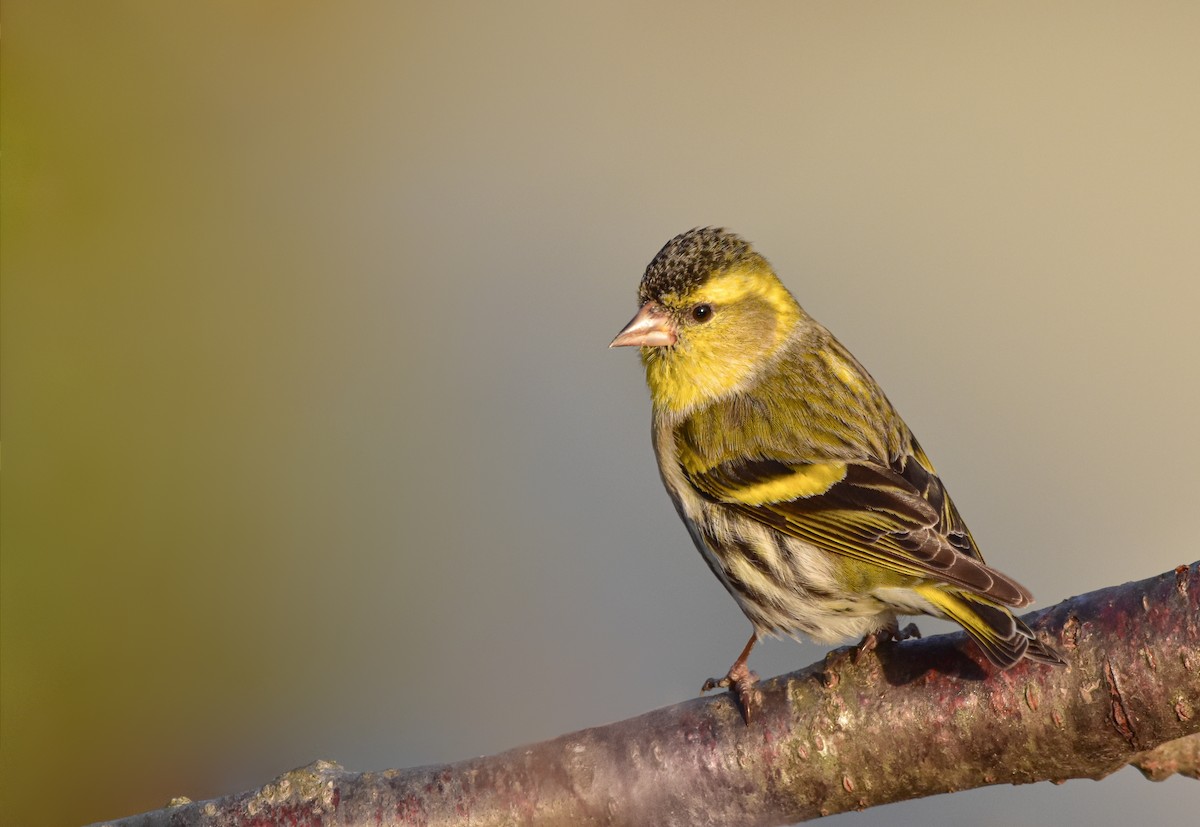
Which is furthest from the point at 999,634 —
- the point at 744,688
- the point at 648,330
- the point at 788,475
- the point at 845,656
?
the point at 648,330

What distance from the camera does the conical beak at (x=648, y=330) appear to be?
2578 mm

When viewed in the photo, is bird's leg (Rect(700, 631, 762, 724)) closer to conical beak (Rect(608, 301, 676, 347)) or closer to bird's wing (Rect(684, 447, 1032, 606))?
bird's wing (Rect(684, 447, 1032, 606))

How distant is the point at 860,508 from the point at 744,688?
1.47ft

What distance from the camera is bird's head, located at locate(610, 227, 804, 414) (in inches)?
103

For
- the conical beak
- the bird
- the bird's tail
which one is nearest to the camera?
the bird's tail

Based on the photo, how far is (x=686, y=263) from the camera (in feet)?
8.65

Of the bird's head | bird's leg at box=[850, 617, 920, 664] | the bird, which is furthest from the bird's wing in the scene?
the bird's head

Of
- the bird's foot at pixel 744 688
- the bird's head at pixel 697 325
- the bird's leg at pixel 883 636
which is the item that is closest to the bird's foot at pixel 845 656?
the bird's leg at pixel 883 636

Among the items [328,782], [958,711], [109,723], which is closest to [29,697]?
[109,723]

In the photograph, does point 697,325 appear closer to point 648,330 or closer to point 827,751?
point 648,330

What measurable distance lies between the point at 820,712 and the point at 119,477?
2.39 m

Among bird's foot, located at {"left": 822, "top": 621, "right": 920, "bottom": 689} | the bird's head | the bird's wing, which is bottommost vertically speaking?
bird's foot, located at {"left": 822, "top": 621, "right": 920, "bottom": 689}

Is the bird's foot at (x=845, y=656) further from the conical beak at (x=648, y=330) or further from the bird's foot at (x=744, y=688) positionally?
the conical beak at (x=648, y=330)

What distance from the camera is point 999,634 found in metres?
1.70
